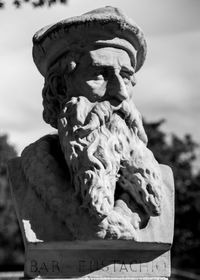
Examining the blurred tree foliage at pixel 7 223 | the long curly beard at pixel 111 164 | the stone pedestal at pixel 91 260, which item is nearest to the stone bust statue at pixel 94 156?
the long curly beard at pixel 111 164

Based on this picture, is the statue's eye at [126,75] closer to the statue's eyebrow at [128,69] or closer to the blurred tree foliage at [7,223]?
the statue's eyebrow at [128,69]

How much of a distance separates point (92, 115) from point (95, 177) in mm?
541

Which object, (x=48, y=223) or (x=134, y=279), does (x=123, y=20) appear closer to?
(x=48, y=223)

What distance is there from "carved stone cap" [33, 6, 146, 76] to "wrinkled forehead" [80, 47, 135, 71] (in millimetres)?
45

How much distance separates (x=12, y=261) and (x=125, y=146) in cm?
3778

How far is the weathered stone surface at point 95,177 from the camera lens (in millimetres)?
4562

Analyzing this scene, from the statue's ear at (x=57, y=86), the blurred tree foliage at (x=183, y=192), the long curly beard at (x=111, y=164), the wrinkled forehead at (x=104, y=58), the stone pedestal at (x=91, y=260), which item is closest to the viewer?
the long curly beard at (x=111, y=164)

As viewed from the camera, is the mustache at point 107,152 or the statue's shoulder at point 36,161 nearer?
the mustache at point 107,152

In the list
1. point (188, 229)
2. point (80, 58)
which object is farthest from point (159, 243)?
point (188, 229)

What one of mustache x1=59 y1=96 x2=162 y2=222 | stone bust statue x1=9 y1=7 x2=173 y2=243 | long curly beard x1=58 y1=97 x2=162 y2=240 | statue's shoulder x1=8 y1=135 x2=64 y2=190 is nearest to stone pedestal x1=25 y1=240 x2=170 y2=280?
stone bust statue x1=9 y1=7 x2=173 y2=243

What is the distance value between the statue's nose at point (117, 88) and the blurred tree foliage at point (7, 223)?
28.9 m

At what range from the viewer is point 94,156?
15.2 feet

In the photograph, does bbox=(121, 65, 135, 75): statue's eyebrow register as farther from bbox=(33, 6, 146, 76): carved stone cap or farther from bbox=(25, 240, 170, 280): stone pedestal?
bbox=(25, 240, 170, 280): stone pedestal

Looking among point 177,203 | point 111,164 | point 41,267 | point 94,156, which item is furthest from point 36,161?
point 177,203
